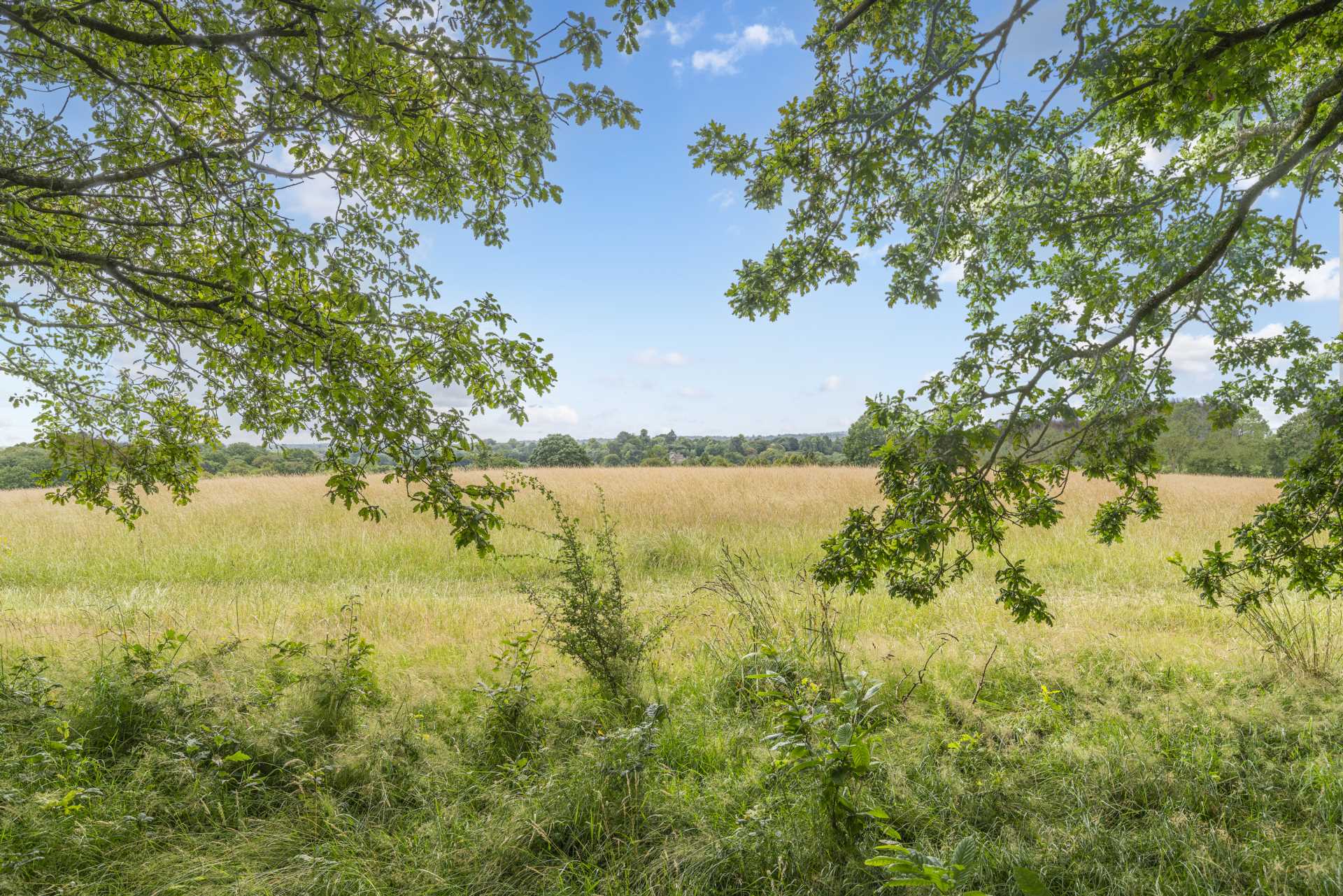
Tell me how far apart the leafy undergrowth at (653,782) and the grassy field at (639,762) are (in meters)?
0.02

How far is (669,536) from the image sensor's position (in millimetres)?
10625

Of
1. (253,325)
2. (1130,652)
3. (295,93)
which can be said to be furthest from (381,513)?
(1130,652)

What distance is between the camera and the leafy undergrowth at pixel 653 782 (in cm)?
268

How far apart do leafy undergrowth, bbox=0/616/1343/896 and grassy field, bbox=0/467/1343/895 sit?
0.02 metres

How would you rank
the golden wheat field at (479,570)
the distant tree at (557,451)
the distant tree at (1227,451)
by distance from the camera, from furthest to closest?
the distant tree at (557,451) < the distant tree at (1227,451) < the golden wheat field at (479,570)

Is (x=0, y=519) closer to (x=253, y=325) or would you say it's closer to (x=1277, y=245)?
(x=253, y=325)

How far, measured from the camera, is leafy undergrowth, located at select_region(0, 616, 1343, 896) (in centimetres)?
268

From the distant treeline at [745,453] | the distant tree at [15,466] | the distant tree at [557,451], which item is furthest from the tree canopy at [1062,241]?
the distant tree at [557,451]

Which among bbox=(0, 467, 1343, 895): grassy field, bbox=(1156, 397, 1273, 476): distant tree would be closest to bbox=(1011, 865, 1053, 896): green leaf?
bbox=(0, 467, 1343, 895): grassy field

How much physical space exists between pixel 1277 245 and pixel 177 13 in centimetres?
841

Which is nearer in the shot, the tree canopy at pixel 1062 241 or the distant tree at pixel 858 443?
the tree canopy at pixel 1062 241

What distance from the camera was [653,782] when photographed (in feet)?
11.1

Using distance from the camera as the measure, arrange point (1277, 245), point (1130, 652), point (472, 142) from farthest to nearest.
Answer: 1. point (1130, 652)
2. point (1277, 245)
3. point (472, 142)

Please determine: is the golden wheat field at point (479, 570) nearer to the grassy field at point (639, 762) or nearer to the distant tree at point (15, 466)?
the grassy field at point (639, 762)
